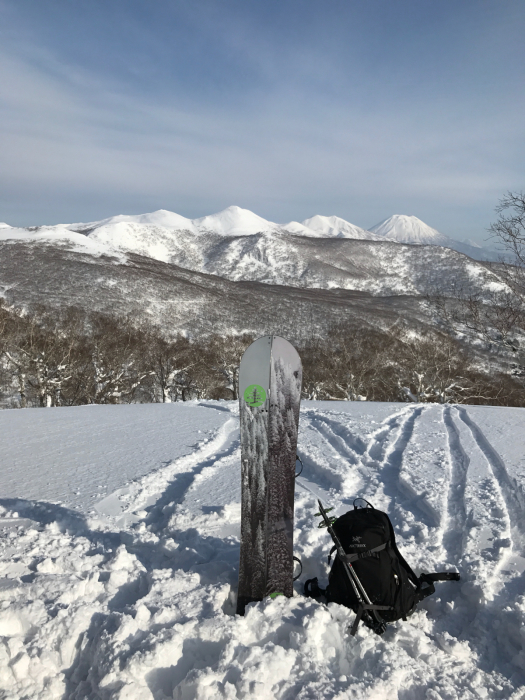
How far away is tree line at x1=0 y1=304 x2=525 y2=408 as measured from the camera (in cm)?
A: 2778

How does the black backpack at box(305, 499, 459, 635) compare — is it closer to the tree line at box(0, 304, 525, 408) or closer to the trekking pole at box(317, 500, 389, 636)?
the trekking pole at box(317, 500, 389, 636)

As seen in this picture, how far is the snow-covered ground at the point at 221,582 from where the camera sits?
7.73ft

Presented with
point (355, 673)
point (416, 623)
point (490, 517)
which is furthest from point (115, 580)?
point (490, 517)

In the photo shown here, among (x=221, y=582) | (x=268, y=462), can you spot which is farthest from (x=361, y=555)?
(x=221, y=582)

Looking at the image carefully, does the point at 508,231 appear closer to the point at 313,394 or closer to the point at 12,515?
the point at 12,515

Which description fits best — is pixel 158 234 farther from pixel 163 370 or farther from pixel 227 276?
pixel 163 370

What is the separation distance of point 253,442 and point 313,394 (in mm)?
29108

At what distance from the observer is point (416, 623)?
9.33 ft

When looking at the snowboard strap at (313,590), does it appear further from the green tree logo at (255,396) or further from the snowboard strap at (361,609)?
the green tree logo at (255,396)

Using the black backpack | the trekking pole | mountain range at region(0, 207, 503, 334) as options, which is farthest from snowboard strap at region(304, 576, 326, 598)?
mountain range at region(0, 207, 503, 334)

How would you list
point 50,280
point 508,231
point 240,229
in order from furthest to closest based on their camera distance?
point 240,229, point 50,280, point 508,231

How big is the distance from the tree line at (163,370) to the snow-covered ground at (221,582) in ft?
71.5

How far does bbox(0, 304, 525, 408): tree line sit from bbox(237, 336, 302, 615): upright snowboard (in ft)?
81.0

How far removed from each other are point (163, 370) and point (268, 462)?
32700mm
